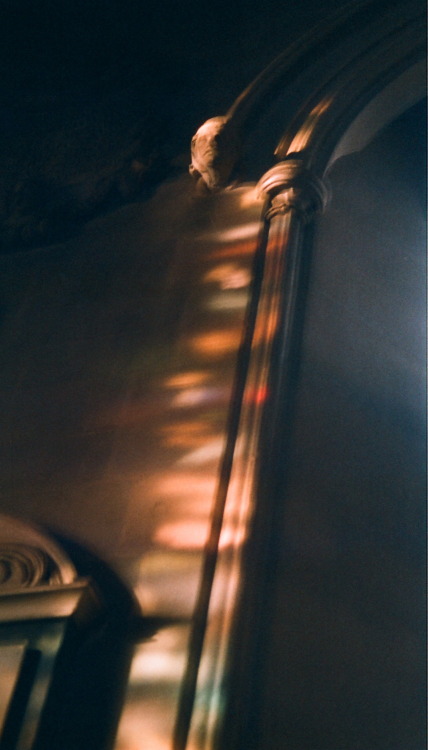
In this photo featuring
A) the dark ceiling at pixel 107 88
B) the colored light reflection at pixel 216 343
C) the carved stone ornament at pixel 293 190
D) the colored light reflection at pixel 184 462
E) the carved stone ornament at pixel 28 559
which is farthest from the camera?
the dark ceiling at pixel 107 88

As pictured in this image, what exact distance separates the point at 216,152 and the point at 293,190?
74 centimetres

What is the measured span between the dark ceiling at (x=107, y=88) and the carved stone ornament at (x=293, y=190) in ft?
4.43

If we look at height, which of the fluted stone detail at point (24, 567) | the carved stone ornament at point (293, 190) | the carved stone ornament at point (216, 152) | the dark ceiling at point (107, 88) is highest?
the dark ceiling at point (107, 88)

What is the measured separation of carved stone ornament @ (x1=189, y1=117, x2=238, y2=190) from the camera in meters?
5.70

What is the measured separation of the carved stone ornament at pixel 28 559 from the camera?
376 cm

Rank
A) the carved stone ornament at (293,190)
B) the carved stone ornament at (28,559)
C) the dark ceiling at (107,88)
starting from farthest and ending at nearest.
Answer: the dark ceiling at (107,88), the carved stone ornament at (293,190), the carved stone ornament at (28,559)

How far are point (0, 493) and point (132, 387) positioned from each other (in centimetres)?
92

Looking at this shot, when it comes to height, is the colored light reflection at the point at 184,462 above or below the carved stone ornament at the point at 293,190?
below

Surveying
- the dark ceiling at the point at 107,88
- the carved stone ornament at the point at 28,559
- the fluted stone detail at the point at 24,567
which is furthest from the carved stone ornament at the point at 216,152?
the fluted stone detail at the point at 24,567

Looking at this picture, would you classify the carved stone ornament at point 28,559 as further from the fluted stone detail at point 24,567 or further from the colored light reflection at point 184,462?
the colored light reflection at point 184,462

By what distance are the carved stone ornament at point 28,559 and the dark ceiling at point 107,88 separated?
2.90m

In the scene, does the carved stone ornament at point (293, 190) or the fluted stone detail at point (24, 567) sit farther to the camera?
the carved stone ornament at point (293, 190)

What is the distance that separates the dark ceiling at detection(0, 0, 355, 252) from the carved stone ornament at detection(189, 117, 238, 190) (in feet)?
2.49

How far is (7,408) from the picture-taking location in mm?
5023
